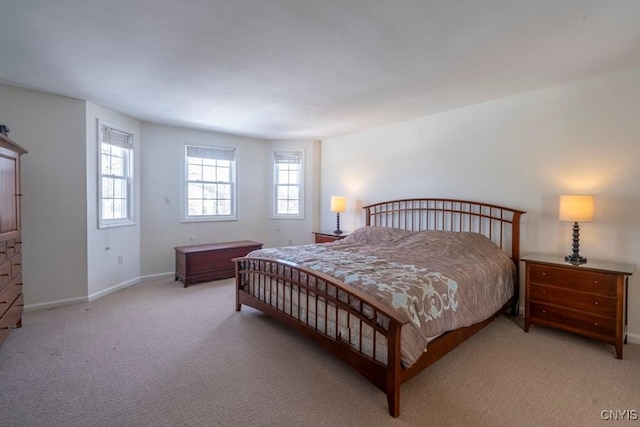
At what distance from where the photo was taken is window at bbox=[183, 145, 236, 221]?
531 cm

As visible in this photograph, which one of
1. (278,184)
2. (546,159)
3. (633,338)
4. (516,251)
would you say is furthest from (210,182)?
(633,338)

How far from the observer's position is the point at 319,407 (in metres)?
1.94

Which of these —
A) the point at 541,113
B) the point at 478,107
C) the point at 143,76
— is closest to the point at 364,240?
the point at 478,107

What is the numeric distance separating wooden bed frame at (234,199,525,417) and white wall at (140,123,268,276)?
7.07 ft

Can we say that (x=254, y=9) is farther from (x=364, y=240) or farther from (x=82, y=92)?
(x=364, y=240)

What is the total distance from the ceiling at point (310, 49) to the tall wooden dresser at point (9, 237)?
873mm

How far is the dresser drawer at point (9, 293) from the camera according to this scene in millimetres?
2453

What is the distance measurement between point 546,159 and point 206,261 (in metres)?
4.62

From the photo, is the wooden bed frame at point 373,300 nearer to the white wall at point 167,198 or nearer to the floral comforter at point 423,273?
the floral comforter at point 423,273

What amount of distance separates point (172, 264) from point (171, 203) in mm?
1024

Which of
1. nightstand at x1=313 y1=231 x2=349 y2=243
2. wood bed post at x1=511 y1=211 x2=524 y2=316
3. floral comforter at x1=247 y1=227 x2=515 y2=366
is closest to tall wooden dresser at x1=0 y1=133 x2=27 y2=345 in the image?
floral comforter at x1=247 y1=227 x2=515 y2=366

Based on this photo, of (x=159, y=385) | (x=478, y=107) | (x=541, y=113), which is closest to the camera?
(x=159, y=385)

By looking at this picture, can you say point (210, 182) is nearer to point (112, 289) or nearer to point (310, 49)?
point (112, 289)

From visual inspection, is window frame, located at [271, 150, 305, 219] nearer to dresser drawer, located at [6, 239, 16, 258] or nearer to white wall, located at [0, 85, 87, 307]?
white wall, located at [0, 85, 87, 307]
